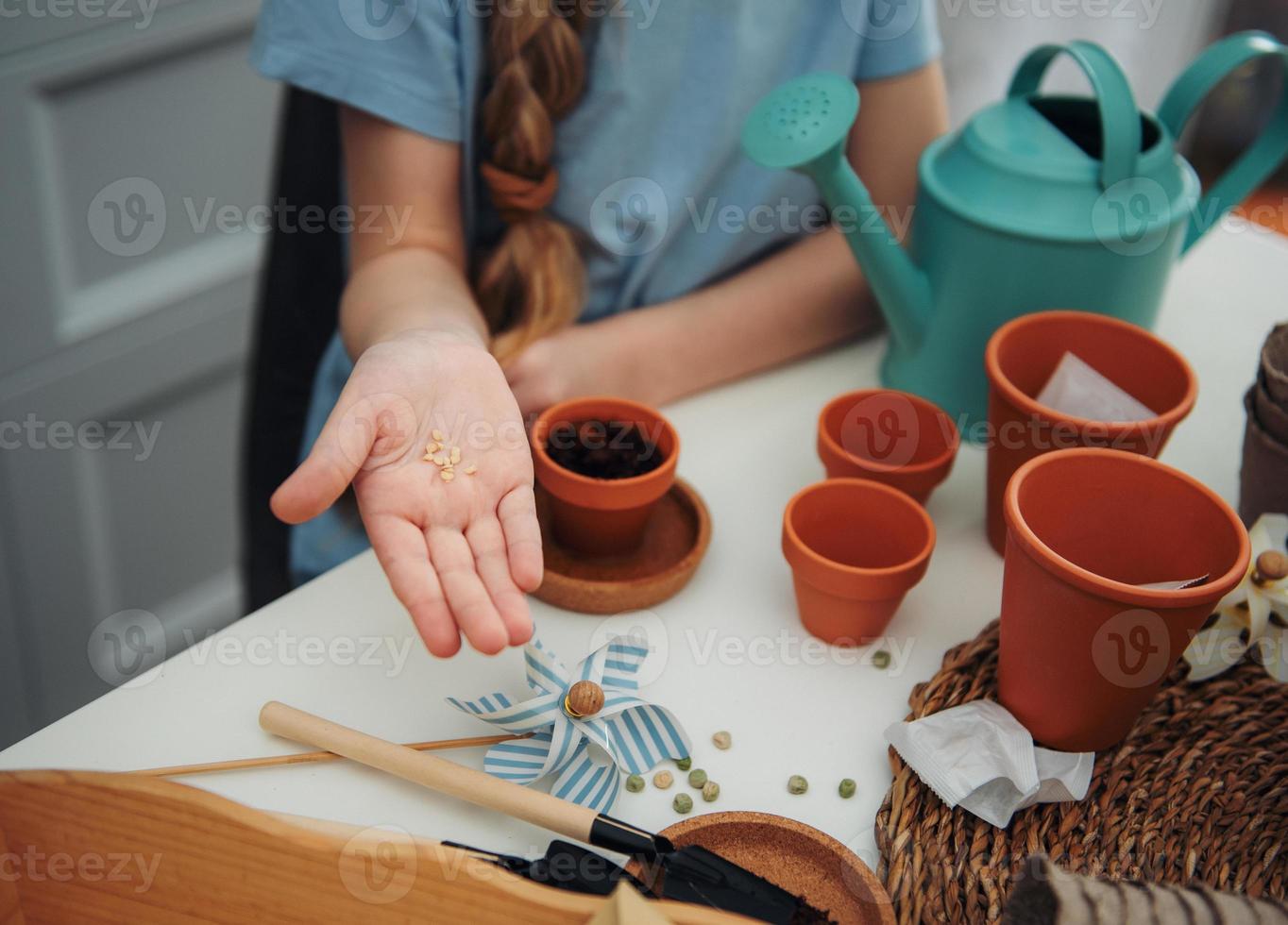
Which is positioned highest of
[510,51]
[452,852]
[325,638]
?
[510,51]

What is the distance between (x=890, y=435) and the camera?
731 millimetres

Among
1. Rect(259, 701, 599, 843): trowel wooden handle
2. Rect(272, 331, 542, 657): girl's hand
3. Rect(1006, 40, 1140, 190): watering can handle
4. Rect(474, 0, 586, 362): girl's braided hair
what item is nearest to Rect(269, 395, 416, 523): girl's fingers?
Rect(272, 331, 542, 657): girl's hand

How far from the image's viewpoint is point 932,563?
0.71 meters

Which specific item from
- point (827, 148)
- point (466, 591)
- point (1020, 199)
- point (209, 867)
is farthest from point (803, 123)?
point (209, 867)

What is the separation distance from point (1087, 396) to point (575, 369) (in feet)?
1.15

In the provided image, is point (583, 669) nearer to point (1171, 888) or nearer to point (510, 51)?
point (1171, 888)

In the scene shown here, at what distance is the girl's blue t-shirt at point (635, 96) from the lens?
2.55 feet

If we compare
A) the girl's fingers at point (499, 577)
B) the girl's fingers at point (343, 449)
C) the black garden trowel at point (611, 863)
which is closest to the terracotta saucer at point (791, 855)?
the black garden trowel at point (611, 863)

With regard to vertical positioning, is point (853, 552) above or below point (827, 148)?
below

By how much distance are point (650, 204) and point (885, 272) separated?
0.22 metres

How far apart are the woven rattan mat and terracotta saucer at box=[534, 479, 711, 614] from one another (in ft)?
0.52

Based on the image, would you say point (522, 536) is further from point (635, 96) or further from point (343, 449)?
point (635, 96)

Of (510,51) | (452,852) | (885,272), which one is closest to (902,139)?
(885,272)

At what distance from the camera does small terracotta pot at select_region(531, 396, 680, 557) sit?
64 centimetres
